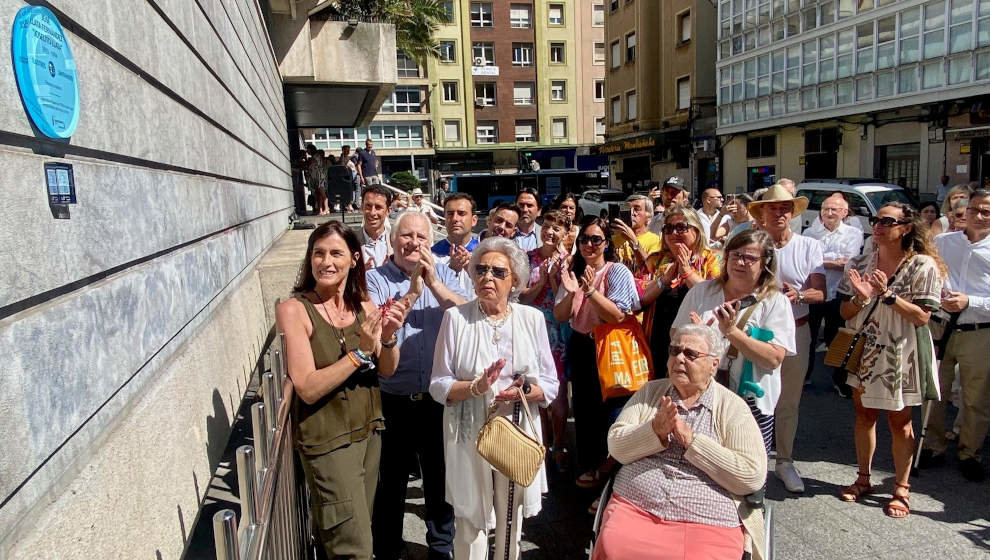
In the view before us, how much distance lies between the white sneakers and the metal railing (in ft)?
10.8

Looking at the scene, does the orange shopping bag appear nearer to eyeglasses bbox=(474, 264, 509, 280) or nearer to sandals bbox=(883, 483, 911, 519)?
eyeglasses bbox=(474, 264, 509, 280)

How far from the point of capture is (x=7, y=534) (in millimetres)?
1276

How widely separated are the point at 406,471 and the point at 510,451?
95 centimetres

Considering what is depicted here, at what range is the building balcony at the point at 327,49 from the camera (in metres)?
11.1

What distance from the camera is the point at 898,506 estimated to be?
4.07 metres

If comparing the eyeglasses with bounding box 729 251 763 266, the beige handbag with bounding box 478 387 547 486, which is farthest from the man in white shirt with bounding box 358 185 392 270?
the eyeglasses with bounding box 729 251 763 266

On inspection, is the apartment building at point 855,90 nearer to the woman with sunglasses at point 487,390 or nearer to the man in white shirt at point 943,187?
the man in white shirt at point 943,187

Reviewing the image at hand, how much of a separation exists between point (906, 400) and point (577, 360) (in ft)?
7.05

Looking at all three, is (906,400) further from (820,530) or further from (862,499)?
(820,530)

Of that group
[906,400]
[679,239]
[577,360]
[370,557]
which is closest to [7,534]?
[370,557]

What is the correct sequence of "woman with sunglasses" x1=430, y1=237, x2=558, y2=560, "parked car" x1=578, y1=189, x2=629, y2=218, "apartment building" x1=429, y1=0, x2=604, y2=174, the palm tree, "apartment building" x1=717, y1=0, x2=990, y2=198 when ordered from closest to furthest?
1. "woman with sunglasses" x1=430, y1=237, x2=558, y2=560
2. "apartment building" x1=717, y1=0, x2=990, y2=198
3. the palm tree
4. "parked car" x1=578, y1=189, x2=629, y2=218
5. "apartment building" x1=429, y1=0, x2=604, y2=174

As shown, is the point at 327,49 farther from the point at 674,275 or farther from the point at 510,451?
the point at 510,451

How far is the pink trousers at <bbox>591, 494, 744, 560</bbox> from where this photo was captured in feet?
8.90

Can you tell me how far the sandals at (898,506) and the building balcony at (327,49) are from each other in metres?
10.2
